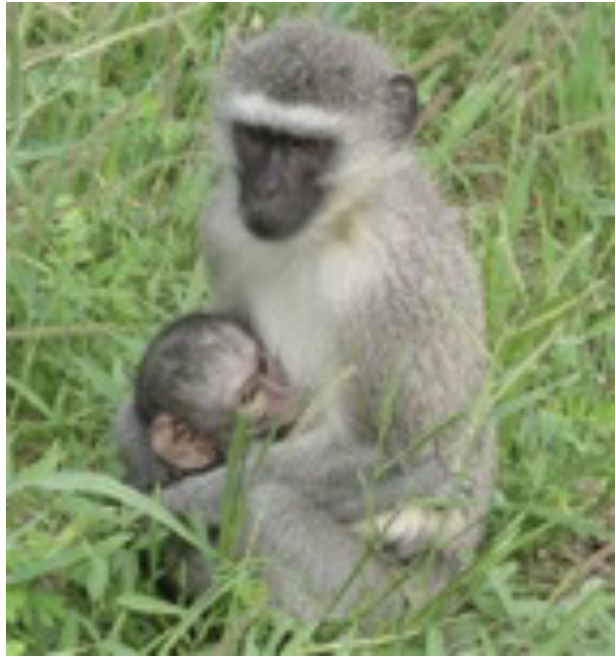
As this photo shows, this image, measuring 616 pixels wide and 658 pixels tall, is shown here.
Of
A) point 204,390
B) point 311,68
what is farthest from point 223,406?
point 311,68

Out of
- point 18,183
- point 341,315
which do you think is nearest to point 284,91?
point 341,315

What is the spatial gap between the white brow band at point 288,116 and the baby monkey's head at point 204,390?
0.57 meters

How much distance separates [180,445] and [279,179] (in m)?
0.77

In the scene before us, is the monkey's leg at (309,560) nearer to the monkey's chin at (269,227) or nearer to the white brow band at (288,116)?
the monkey's chin at (269,227)

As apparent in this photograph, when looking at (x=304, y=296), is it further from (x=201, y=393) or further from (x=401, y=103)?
(x=401, y=103)

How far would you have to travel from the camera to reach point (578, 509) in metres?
6.51

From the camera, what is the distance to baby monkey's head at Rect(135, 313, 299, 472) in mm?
6055

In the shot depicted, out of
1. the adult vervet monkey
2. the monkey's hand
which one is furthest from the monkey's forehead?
the monkey's hand

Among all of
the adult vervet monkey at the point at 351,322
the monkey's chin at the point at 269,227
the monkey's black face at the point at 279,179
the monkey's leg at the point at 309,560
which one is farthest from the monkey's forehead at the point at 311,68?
the monkey's leg at the point at 309,560

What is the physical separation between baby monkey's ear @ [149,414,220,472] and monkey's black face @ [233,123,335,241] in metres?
0.58

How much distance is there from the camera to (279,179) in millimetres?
5926

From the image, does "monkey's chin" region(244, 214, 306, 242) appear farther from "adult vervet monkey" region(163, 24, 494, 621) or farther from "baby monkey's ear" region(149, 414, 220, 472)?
"baby monkey's ear" region(149, 414, 220, 472)

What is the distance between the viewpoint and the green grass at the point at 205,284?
5617 millimetres

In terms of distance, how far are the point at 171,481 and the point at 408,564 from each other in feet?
2.23
